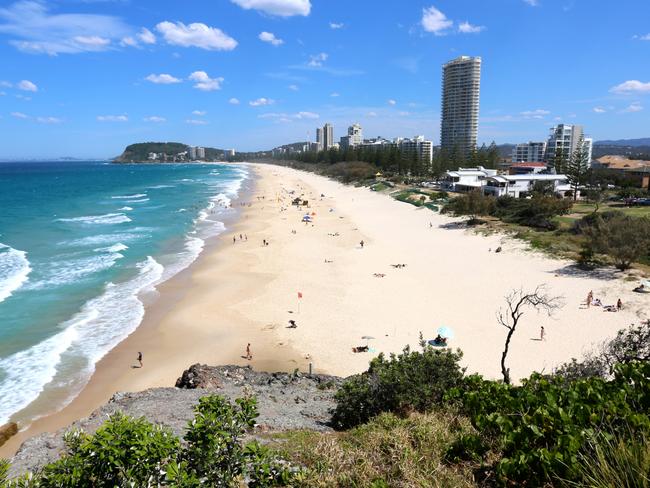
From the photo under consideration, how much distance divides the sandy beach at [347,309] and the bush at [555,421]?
9.86 m

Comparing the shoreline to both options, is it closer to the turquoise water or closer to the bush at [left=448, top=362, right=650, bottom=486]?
the turquoise water

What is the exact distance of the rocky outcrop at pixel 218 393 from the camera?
1010 centimetres

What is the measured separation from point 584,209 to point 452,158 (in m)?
39.0

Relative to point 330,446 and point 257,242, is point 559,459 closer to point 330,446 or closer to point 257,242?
point 330,446

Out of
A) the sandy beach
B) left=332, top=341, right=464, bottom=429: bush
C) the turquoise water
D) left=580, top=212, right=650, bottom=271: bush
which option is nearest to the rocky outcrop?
left=332, top=341, right=464, bottom=429: bush

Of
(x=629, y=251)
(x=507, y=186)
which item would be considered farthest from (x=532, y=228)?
(x=507, y=186)

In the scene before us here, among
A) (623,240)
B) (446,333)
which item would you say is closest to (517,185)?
(623,240)

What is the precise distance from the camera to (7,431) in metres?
12.8

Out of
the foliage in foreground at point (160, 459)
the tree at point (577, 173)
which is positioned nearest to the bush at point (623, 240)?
the foliage in foreground at point (160, 459)

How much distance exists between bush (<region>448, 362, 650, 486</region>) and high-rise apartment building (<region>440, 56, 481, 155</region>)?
136 metres

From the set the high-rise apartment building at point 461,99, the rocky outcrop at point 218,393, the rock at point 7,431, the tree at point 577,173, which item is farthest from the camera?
the high-rise apartment building at point 461,99

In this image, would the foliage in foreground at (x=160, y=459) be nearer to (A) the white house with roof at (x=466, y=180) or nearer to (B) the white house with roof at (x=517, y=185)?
(B) the white house with roof at (x=517, y=185)

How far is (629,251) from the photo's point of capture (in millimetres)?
24906

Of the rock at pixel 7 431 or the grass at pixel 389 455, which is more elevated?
the grass at pixel 389 455
